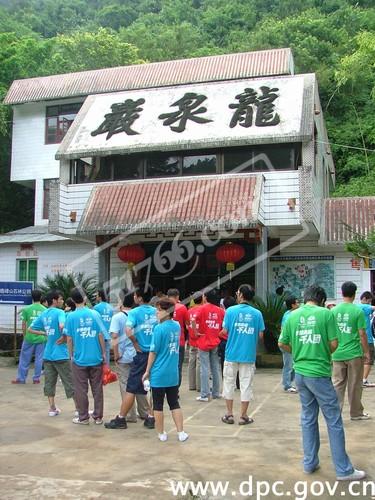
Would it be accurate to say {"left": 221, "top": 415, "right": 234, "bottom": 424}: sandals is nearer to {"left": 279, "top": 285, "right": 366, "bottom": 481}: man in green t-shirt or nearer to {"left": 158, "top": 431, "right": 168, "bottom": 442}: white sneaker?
{"left": 158, "top": 431, "right": 168, "bottom": 442}: white sneaker

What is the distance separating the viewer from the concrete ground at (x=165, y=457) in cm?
451

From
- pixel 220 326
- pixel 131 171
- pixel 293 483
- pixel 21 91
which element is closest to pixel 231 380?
pixel 220 326

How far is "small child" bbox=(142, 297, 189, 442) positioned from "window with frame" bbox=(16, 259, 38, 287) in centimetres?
1175

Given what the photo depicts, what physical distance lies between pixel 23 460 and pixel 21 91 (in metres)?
18.7

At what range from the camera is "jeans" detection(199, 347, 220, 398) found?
8438 millimetres

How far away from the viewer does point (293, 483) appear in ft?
15.2

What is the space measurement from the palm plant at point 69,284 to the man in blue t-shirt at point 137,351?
791 centimetres

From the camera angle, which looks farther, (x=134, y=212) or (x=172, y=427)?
(x=134, y=212)

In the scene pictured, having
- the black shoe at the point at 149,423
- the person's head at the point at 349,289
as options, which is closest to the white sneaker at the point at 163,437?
the black shoe at the point at 149,423

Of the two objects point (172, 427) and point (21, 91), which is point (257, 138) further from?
point (21, 91)

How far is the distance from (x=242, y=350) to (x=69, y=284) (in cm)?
865

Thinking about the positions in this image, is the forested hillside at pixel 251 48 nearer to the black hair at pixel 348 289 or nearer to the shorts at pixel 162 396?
the black hair at pixel 348 289

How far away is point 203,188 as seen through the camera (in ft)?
44.6

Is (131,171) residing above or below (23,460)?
above
